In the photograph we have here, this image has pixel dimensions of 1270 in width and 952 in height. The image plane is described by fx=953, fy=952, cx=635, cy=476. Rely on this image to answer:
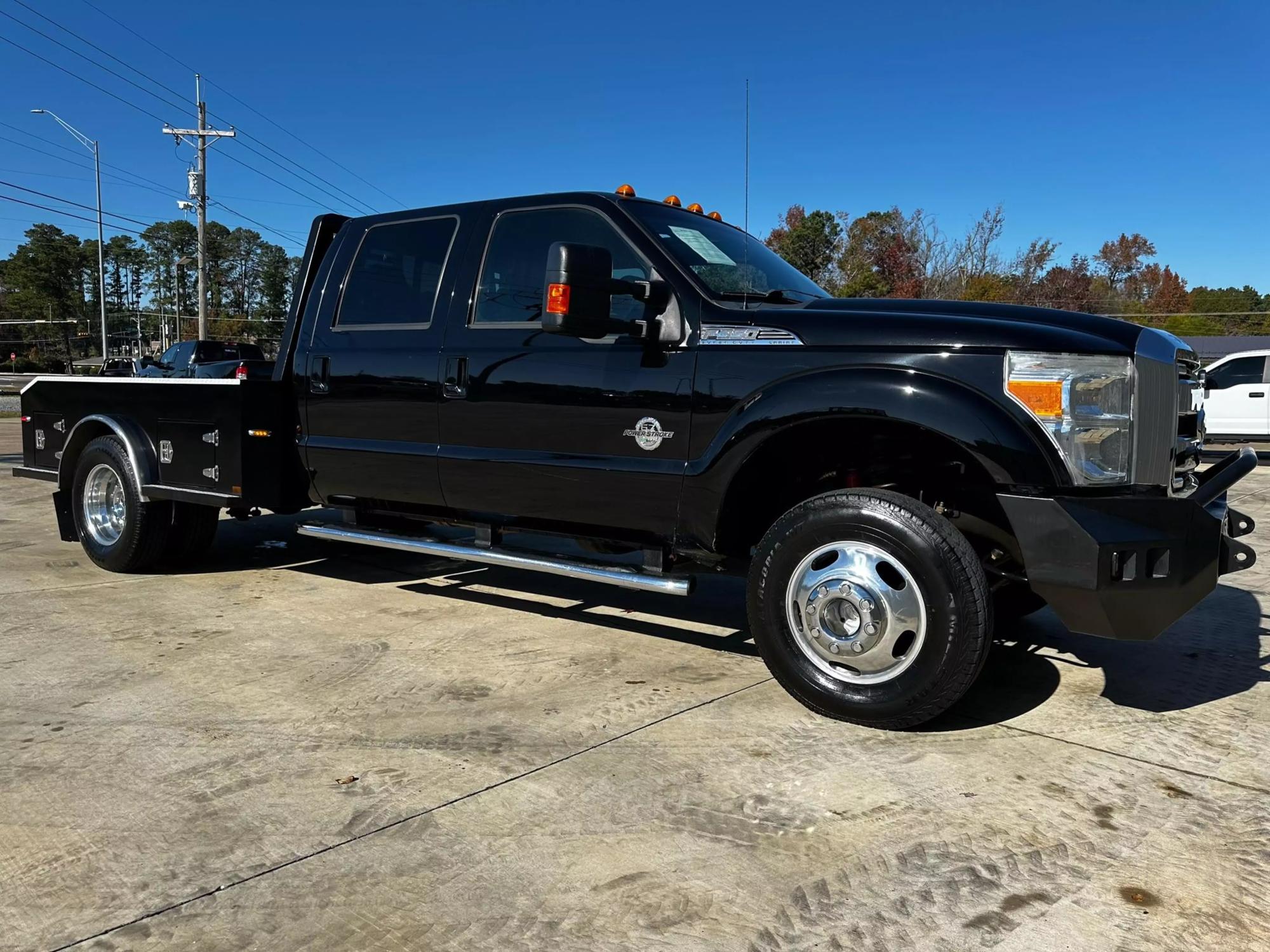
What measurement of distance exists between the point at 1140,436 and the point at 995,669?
1457 millimetres

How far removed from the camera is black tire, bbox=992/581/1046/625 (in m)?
4.58

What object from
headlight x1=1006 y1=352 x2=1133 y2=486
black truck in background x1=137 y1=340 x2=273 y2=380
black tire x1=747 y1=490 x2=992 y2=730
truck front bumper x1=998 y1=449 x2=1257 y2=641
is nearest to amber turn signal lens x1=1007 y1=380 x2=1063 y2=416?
headlight x1=1006 y1=352 x2=1133 y2=486

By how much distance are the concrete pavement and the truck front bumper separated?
1.70ft

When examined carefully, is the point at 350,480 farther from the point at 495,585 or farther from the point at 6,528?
the point at 6,528

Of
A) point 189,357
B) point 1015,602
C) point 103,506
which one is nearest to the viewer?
point 1015,602

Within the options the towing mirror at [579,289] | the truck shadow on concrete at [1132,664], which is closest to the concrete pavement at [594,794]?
the truck shadow on concrete at [1132,664]

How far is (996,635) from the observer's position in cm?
482

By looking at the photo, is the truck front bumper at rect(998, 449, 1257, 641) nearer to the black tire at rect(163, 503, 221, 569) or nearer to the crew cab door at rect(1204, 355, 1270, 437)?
the black tire at rect(163, 503, 221, 569)

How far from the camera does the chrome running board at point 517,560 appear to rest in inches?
153

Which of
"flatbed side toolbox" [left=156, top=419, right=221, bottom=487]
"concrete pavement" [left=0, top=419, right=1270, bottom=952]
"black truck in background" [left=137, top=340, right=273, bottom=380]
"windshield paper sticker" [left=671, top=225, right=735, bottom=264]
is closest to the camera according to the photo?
"concrete pavement" [left=0, top=419, right=1270, bottom=952]

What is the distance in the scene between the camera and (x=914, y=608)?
333 cm

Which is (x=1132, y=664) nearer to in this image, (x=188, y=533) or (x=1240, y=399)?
(x=188, y=533)

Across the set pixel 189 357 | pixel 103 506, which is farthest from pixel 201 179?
pixel 103 506

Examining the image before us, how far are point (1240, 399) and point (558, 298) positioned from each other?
1585 centimetres
